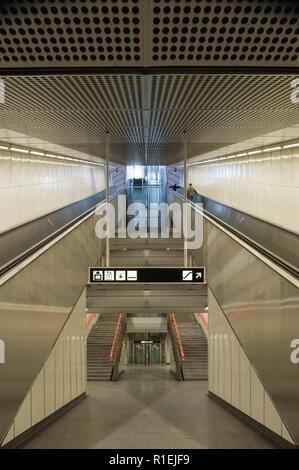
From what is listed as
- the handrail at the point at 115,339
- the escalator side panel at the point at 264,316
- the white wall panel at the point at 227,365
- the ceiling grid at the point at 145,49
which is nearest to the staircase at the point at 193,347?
the handrail at the point at 115,339

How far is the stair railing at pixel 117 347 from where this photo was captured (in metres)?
19.1

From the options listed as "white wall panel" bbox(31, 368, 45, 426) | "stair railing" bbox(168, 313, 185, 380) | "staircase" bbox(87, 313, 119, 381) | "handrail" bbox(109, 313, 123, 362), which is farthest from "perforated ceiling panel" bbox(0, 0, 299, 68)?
"handrail" bbox(109, 313, 123, 362)

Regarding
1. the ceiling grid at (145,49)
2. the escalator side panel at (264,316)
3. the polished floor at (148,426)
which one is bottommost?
the polished floor at (148,426)

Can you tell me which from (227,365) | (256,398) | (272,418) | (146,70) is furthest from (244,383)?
(146,70)

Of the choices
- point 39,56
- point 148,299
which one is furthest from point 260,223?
point 39,56

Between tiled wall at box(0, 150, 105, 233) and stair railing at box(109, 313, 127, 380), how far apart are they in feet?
18.8

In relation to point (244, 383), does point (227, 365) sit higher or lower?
lower

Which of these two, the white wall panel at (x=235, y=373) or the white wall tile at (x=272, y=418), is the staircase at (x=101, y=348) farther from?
the white wall tile at (x=272, y=418)

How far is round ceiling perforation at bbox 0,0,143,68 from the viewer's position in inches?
122

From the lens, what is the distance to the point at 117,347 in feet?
69.2

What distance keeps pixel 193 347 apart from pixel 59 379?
12.4 m

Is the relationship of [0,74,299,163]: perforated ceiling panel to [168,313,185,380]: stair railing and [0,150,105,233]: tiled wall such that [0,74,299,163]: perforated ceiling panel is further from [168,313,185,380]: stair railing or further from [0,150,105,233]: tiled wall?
[168,313,185,380]: stair railing

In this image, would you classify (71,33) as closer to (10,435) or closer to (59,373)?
(10,435)

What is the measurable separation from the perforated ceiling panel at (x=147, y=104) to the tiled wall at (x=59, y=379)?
12.3 ft
